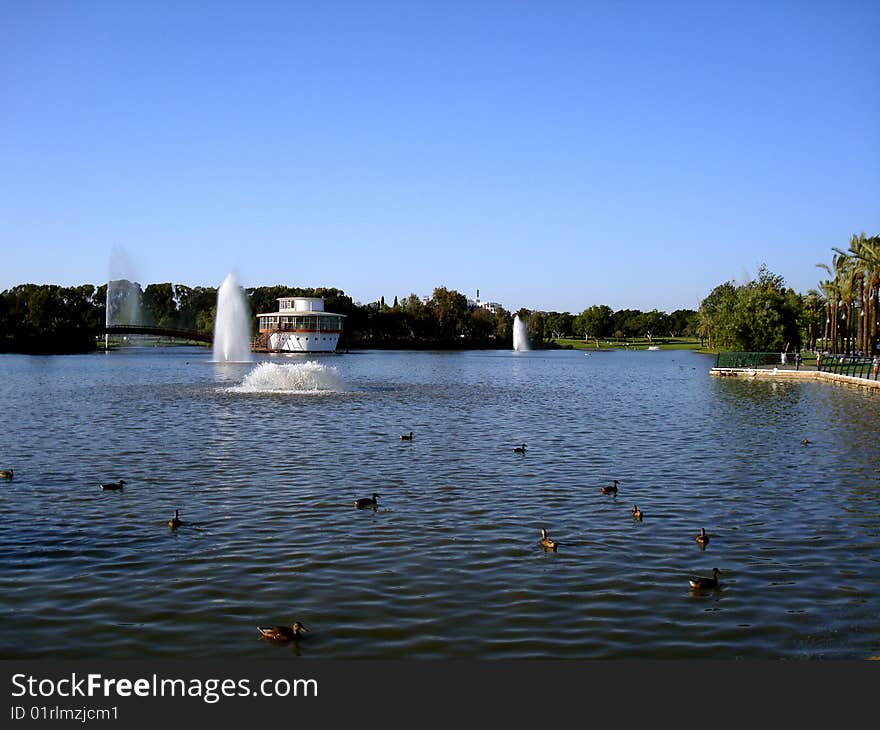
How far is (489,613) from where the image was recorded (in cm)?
1080

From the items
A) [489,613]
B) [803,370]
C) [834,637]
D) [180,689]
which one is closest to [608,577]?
[489,613]

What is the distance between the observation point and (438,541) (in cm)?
1441

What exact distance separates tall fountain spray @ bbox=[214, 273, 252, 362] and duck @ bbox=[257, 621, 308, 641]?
329ft

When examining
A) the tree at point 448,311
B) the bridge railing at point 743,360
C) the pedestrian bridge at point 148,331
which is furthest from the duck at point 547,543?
the tree at point 448,311

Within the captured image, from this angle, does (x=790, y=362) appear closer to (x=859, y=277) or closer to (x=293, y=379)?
(x=859, y=277)

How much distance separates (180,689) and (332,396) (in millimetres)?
38549

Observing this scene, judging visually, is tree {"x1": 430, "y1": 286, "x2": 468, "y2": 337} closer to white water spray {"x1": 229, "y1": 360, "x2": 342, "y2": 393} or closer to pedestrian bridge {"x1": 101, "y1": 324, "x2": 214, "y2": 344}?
pedestrian bridge {"x1": 101, "y1": 324, "x2": 214, "y2": 344}

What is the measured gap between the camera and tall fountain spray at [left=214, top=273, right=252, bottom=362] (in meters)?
109

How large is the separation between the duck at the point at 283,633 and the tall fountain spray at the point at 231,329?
329 ft

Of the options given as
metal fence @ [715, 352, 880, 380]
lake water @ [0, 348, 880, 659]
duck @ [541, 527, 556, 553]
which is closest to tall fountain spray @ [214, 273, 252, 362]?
metal fence @ [715, 352, 880, 380]

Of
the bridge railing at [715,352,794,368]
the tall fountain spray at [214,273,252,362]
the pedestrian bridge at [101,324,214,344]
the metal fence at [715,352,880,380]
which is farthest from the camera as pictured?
the pedestrian bridge at [101,324,214,344]

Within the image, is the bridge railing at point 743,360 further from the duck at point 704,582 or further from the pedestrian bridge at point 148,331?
the pedestrian bridge at point 148,331

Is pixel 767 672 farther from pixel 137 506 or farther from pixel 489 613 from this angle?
pixel 137 506

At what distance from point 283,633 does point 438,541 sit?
5.02 meters
